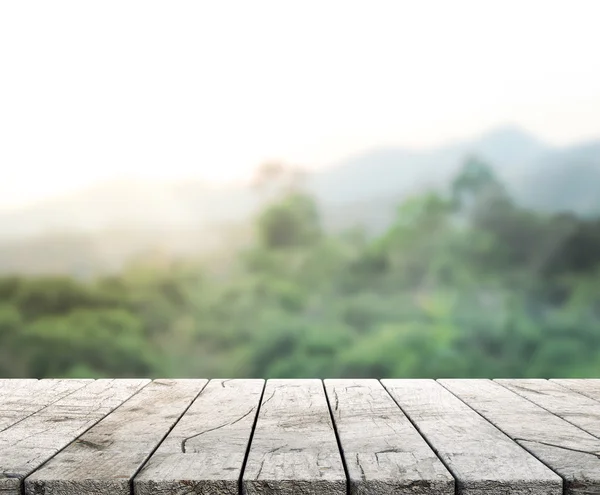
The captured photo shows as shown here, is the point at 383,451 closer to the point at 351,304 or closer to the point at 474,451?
the point at 474,451

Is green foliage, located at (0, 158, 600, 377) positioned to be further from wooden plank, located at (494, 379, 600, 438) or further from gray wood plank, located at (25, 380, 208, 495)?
gray wood plank, located at (25, 380, 208, 495)

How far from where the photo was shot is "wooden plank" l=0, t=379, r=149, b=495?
1034 mm

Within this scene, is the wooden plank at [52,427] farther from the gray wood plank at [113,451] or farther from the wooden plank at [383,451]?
the wooden plank at [383,451]

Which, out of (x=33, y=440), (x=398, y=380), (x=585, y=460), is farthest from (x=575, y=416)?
(x=33, y=440)

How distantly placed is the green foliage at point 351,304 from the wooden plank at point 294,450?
220cm

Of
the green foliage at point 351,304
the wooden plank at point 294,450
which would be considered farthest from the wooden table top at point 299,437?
the green foliage at point 351,304

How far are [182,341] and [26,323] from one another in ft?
2.92

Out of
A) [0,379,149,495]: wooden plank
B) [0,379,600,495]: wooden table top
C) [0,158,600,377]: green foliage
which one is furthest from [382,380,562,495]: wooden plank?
[0,158,600,377]: green foliage

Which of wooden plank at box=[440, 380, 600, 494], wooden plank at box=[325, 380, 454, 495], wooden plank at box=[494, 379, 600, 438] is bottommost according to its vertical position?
wooden plank at box=[494, 379, 600, 438]

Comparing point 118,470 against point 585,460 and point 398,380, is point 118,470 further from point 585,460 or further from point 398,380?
point 398,380

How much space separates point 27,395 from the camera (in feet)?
5.32

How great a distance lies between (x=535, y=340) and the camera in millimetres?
3764

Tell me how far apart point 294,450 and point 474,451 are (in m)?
0.28

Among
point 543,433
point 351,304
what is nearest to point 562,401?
point 543,433
